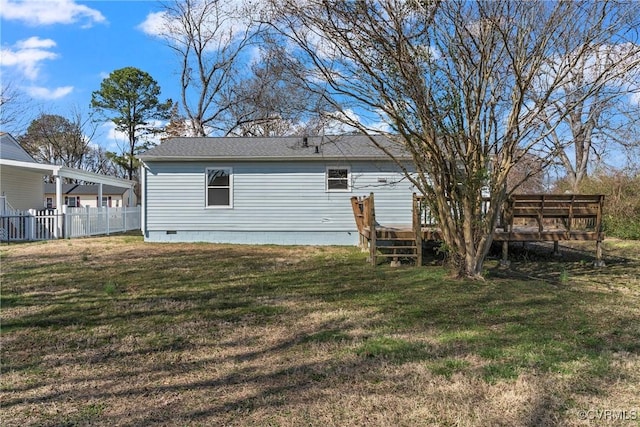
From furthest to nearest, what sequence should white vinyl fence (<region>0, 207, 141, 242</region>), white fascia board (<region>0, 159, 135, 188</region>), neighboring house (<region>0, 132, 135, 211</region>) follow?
neighboring house (<region>0, 132, 135, 211</region>) < white fascia board (<region>0, 159, 135, 188</region>) < white vinyl fence (<region>0, 207, 141, 242</region>)

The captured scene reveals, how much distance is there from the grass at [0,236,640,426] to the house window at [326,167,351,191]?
5629 millimetres

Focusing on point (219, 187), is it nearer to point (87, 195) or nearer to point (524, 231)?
point (524, 231)

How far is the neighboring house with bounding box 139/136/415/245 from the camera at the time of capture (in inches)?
488

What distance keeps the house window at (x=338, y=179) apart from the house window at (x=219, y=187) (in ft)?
9.61

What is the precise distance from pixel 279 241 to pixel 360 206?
10.5 ft

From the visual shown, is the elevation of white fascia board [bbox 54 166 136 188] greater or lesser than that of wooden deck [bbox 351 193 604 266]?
greater

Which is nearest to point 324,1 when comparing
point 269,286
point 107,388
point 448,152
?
point 448,152

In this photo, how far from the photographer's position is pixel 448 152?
605 centimetres

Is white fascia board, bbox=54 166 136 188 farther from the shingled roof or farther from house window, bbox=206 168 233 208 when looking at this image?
house window, bbox=206 168 233 208

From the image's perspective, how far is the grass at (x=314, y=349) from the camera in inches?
101

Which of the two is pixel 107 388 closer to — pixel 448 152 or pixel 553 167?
pixel 448 152

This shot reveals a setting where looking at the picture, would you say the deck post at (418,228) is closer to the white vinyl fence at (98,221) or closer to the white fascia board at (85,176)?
the white vinyl fence at (98,221)

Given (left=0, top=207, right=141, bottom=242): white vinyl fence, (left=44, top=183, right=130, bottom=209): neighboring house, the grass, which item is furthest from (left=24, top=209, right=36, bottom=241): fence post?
(left=44, top=183, right=130, bottom=209): neighboring house

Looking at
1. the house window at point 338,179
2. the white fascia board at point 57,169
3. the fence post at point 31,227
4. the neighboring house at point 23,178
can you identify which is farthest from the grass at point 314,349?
the neighboring house at point 23,178
